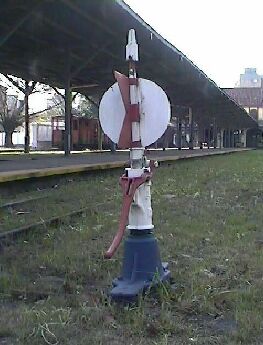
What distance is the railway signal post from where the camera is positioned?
358 cm

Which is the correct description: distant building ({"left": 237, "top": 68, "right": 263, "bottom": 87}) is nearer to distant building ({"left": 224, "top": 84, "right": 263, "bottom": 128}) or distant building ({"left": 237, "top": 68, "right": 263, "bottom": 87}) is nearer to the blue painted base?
distant building ({"left": 224, "top": 84, "right": 263, "bottom": 128})

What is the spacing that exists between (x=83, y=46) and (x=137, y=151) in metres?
14.5

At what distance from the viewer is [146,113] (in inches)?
142

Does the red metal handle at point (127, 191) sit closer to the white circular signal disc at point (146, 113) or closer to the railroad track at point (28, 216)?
the white circular signal disc at point (146, 113)

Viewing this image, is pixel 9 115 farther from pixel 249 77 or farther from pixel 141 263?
pixel 249 77

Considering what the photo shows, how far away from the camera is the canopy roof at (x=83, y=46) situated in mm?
12820

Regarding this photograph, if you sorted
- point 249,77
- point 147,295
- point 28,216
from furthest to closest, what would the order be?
point 249,77, point 28,216, point 147,295

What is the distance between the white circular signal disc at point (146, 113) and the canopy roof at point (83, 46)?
7694 mm

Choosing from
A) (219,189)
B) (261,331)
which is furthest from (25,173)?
(261,331)

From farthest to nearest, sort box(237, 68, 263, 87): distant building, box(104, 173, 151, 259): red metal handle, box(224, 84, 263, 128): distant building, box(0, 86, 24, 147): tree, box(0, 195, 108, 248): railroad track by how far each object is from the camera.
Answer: box(237, 68, 263, 87): distant building, box(224, 84, 263, 128): distant building, box(0, 86, 24, 147): tree, box(0, 195, 108, 248): railroad track, box(104, 173, 151, 259): red metal handle

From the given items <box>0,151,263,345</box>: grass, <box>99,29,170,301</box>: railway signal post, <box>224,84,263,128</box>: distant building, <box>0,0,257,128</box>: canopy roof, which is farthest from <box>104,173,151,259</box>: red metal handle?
<box>224,84,263,128</box>: distant building

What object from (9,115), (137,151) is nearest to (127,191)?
(137,151)

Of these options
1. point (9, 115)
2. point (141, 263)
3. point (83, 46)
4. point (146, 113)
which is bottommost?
point (141, 263)

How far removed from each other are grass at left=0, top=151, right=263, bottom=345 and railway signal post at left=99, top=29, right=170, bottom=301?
183 mm
